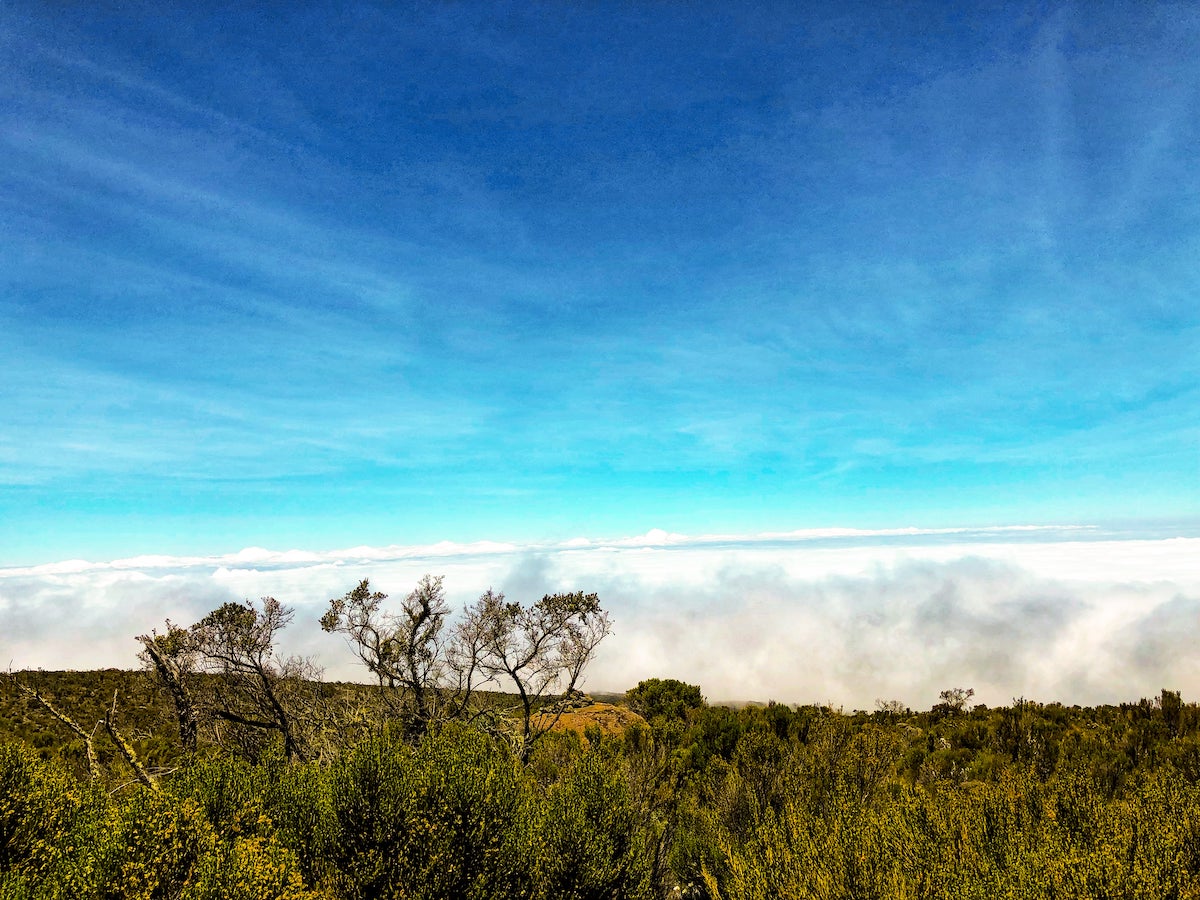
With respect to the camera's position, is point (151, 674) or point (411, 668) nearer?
point (151, 674)

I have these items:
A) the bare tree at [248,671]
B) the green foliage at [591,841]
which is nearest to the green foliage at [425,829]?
the green foliage at [591,841]

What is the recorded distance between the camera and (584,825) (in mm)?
12828

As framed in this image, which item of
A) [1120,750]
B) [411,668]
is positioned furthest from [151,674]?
[1120,750]

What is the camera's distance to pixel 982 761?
20.0m

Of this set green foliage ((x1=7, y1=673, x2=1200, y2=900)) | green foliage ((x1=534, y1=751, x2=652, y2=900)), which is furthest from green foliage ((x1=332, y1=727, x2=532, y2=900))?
green foliage ((x1=534, y1=751, x2=652, y2=900))

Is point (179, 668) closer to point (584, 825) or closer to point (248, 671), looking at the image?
point (248, 671)

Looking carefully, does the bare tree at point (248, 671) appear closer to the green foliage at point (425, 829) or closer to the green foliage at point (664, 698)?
the green foliage at point (425, 829)

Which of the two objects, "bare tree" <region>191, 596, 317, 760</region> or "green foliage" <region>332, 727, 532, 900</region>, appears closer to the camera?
"green foliage" <region>332, 727, 532, 900</region>

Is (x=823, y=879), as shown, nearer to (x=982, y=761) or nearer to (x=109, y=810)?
(x=109, y=810)

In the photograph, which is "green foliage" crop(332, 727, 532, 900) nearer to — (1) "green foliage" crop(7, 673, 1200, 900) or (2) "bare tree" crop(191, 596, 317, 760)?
(1) "green foliage" crop(7, 673, 1200, 900)

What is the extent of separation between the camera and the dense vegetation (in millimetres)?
9156

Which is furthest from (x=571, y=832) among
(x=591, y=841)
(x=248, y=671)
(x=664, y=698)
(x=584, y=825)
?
(x=664, y=698)

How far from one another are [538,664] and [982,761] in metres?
15.5

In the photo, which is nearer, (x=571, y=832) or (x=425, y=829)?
(x=425, y=829)
